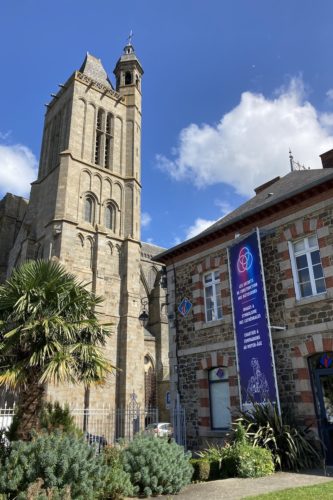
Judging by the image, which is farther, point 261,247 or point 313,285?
point 261,247

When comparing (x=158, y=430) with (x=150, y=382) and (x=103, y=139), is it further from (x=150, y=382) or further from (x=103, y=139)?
(x=103, y=139)

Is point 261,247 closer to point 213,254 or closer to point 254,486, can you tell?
point 213,254

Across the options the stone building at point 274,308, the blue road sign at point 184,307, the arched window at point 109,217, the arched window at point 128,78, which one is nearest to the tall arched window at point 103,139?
the arched window at point 109,217

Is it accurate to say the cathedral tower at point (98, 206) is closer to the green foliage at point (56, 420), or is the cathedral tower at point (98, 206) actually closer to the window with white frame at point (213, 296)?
the window with white frame at point (213, 296)

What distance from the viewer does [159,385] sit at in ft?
116

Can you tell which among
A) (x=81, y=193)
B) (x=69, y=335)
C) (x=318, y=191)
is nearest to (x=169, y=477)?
(x=69, y=335)

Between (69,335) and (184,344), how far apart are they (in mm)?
5989

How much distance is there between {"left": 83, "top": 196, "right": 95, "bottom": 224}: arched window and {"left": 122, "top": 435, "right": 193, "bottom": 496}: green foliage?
25.1 meters

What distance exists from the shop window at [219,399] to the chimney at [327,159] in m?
8.22

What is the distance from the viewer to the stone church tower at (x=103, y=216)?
29125 mm

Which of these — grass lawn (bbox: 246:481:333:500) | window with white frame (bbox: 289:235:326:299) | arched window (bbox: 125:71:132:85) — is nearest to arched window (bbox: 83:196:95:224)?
arched window (bbox: 125:71:132:85)

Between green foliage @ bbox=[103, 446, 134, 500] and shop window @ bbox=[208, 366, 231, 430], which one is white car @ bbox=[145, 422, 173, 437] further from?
green foliage @ bbox=[103, 446, 134, 500]

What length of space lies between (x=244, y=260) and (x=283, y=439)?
16.3ft

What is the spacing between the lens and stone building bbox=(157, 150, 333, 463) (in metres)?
10.4
